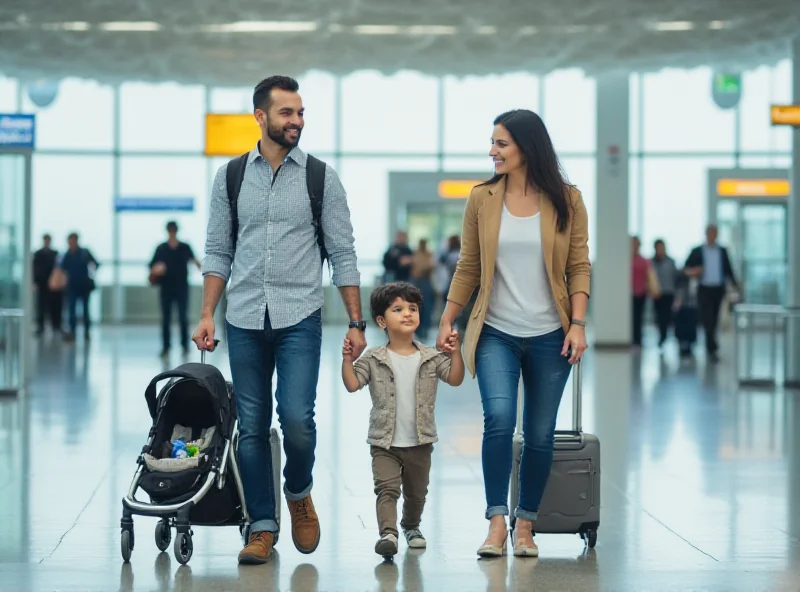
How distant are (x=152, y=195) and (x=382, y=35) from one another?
15.0m

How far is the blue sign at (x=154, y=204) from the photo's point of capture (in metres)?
28.7

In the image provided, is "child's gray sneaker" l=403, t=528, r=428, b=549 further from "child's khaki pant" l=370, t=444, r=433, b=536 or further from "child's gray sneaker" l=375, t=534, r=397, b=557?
"child's gray sneaker" l=375, t=534, r=397, b=557

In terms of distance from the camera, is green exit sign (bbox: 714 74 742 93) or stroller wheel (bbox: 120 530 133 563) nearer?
stroller wheel (bbox: 120 530 133 563)

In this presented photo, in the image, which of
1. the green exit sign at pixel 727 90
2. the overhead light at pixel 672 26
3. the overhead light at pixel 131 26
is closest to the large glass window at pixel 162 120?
the green exit sign at pixel 727 90

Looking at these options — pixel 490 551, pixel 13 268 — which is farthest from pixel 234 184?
pixel 13 268

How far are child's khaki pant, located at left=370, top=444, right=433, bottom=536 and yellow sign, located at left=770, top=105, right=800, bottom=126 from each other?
30.1ft

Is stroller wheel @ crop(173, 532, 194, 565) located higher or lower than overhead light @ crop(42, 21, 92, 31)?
lower

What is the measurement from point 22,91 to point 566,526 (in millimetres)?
26205

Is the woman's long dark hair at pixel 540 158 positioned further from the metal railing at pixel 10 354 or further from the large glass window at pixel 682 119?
the large glass window at pixel 682 119

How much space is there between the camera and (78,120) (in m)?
29.4

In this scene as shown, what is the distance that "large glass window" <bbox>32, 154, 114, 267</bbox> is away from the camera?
29.1 metres

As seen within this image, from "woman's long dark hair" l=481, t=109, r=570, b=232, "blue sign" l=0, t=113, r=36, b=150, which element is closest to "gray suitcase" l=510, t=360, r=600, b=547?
"woman's long dark hair" l=481, t=109, r=570, b=232

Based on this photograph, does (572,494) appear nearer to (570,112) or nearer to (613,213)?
(613,213)

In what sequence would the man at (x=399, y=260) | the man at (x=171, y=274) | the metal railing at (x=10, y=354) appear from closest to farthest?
the metal railing at (x=10, y=354) < the man at (x=171, y=274) < the man at (x=399, y=260)
